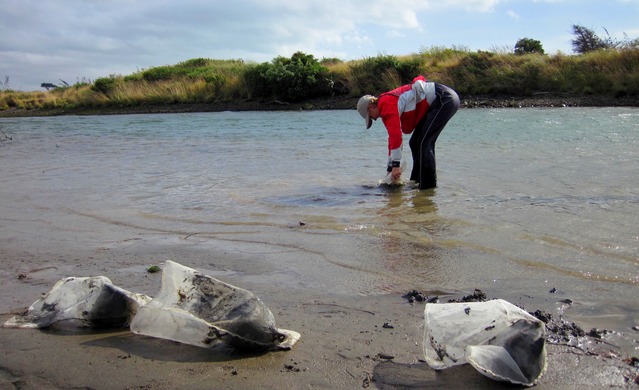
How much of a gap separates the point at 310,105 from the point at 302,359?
2674 cm

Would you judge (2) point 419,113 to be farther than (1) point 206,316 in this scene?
Yes

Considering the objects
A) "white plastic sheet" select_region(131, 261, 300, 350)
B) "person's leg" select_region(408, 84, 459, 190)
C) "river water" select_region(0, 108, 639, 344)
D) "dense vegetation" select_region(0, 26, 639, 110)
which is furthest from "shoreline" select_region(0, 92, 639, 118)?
"white plastic sheet" select_region(131, 261, 300, 350)

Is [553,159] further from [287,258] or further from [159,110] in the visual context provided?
[159,110]

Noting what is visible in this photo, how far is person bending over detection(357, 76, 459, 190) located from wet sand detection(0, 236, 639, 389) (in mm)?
4215

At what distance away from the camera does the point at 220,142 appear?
15.5 meters

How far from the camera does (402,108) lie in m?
7.82

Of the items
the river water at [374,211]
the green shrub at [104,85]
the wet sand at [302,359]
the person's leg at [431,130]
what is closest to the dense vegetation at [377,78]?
Result: the green shrub at [104,85]

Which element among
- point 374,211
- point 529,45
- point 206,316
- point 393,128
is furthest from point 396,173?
point 529,45

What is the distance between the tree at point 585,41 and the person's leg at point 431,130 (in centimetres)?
2619

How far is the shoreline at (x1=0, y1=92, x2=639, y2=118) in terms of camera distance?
22.8m

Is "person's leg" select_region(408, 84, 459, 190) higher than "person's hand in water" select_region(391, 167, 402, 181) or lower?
higher

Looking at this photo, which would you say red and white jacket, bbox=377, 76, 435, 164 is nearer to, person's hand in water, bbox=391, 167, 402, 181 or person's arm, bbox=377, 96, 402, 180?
person's arm, bbox=377, 96, 402, 180

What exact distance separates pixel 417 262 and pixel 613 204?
114 inches

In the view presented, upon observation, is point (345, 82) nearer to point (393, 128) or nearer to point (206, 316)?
point (393, 128)
